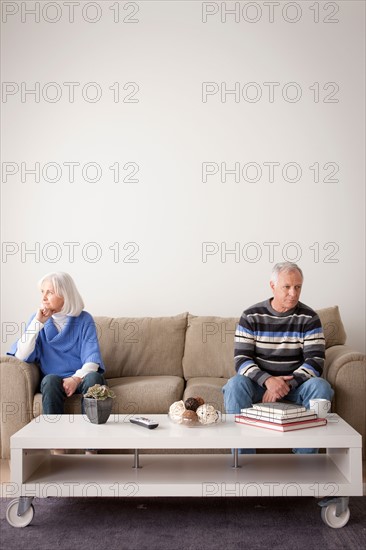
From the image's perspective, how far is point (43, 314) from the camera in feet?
13.2

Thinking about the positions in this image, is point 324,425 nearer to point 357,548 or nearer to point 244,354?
point 357,548

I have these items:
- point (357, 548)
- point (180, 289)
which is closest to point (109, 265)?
point (180, 289)

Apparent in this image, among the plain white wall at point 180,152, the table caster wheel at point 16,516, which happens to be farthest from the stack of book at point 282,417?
the plain white wall at point 180,152

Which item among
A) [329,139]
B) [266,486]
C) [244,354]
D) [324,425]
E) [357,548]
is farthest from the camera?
[329,139]

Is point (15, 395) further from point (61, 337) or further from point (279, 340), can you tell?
point (279, 340)

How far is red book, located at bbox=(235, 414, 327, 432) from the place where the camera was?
118 inches

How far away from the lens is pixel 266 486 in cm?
289

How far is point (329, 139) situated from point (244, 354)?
1846mm

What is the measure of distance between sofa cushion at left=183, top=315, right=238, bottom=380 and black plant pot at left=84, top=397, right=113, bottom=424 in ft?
4.40

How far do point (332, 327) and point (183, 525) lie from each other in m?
1.87

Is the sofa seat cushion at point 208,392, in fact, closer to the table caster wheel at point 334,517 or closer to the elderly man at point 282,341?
the elderly man at point 282,341

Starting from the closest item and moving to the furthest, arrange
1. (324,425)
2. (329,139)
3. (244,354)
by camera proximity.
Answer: (324,425) < (244,354) < (329,139)

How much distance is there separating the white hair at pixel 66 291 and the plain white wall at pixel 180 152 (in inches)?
34.8

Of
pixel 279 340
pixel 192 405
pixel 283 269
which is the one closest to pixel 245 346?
pixel 279 340
